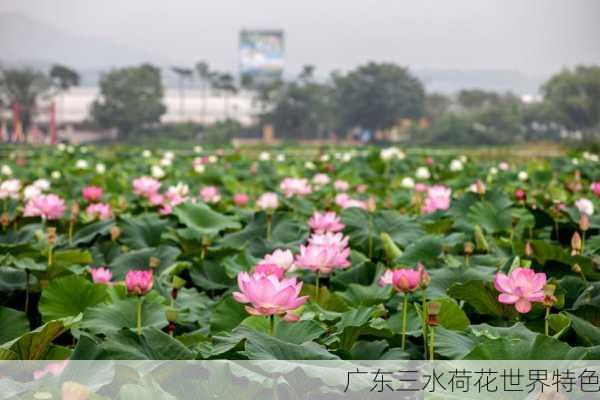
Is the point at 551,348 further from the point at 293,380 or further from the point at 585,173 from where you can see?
the point at 585,173

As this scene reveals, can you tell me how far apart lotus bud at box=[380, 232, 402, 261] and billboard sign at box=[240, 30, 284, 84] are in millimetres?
47114

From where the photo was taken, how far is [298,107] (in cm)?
3825

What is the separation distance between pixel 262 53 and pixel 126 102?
1354 cm

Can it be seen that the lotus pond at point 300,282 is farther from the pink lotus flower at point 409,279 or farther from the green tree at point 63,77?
the green tree at point 63,77

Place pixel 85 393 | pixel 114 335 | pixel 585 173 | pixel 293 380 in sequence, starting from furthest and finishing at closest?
pixel 585 173, pixel 114 335, pixel 293 380, pixel 85 393

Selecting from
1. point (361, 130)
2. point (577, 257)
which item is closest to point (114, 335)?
point (577, 257)

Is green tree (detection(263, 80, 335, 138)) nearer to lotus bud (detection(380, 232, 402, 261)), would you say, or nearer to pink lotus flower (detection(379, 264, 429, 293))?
lotus bud (detection(380, 232, 402, 261))

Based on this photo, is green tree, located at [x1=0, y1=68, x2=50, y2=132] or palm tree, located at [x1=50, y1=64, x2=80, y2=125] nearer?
green tree, located at [x1=0, y1=68, x2=50, y2=132]

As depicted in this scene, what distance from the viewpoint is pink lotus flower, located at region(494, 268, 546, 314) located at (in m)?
1.02

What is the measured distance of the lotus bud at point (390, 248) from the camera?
1.62 m

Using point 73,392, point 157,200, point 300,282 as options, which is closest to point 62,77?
point 157,200

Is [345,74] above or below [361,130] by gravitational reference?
above

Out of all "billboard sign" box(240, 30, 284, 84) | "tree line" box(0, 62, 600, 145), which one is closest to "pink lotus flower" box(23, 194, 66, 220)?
"tree line" box(0, 62, 600, 145)

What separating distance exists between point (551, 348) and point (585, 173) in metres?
3.93
